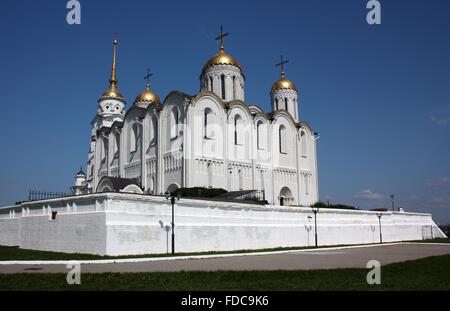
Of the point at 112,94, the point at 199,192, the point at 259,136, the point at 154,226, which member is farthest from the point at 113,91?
the point at 154,226

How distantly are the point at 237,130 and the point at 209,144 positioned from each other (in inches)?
172

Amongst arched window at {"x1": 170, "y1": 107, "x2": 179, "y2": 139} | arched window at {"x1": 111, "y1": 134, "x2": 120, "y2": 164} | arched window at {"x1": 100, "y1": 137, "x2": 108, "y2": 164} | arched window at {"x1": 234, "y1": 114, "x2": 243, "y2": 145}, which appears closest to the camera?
arched window at {"x1": 170, "y1": 107, "x2": 179, "y2": 139}

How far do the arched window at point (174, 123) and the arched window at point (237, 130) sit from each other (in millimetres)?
5730

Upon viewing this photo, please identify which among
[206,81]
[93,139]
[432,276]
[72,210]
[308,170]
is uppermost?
[206,81]

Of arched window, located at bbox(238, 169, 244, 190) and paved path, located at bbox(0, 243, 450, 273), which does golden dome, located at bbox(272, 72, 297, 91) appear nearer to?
arched window, located at bbox(238, 169, 244, 190)

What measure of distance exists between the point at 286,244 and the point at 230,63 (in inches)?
862

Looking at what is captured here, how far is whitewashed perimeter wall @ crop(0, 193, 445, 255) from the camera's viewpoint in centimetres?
1909

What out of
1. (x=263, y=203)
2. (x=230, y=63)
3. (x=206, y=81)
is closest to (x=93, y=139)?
(x=206, y=81)

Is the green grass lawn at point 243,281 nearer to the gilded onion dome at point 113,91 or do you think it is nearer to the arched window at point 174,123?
the arched window at point 174,123

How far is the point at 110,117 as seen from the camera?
4947 cm

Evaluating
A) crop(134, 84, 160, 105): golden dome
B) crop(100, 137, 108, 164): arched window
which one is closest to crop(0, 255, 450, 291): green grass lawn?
crop(100, 137, 108, 164): arched window

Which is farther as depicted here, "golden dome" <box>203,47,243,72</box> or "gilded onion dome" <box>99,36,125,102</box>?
"gilded onion dome" <box>99,36,125,102</box>

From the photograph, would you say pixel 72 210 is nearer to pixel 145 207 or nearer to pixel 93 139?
pixel 145 207

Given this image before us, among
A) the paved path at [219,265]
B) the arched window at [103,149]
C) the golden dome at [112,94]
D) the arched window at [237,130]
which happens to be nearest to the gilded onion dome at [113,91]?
the golden dome at [112,94]
